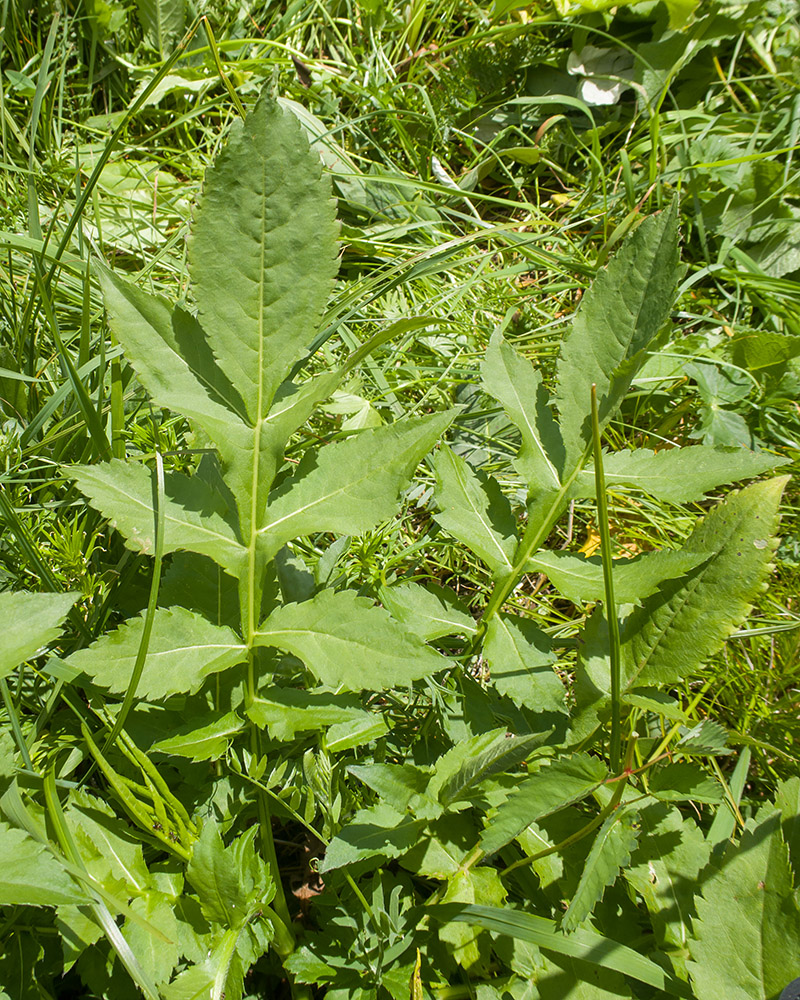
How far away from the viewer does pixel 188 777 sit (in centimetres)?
165

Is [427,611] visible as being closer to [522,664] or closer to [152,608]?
[522,664]

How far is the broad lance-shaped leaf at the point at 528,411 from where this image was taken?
67.4 inches

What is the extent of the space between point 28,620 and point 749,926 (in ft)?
5.01

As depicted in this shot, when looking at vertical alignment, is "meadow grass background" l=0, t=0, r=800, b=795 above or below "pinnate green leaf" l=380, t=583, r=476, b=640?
above

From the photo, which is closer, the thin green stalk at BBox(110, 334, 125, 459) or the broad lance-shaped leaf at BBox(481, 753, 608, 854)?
the broad lance-shaped leaf at BBox(481, 753, 608, 854)

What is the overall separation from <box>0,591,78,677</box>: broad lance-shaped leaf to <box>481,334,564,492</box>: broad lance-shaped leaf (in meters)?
1.00

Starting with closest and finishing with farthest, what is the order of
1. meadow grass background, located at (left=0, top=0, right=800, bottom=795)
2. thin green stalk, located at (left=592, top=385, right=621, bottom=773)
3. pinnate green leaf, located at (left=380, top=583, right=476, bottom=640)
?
thin green stalk, located at (left=592, top=385, right=621, bottom=773), pinnate green leaf, located at (left=380, top=583, right=476, bottom=640), meadow grass background, located at (left=0, top=0, right=800, bottom=795)

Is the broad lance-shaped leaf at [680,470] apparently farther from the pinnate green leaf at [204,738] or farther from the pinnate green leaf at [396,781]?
the pinnate green leaf at [204,738]

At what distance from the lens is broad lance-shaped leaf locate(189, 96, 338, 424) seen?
1354 mm

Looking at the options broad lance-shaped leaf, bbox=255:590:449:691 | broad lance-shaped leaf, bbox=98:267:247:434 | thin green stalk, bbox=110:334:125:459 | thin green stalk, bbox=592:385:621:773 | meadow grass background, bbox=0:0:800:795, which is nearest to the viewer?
thin green stalk, bbox=592:385:621:773

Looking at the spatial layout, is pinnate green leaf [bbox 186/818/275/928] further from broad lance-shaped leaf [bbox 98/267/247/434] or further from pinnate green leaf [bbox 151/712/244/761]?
broad lance-shaped leaf [bbox 98/267/247/434]

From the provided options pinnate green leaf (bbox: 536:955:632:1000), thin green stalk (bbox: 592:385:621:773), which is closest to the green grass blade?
pinnate green leaf (bbox: 536:955:632:1000)

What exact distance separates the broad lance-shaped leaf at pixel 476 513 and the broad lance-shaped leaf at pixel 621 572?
8cm

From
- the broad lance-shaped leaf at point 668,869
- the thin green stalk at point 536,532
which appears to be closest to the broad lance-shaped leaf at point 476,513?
the thin green stalk at point 536,532
